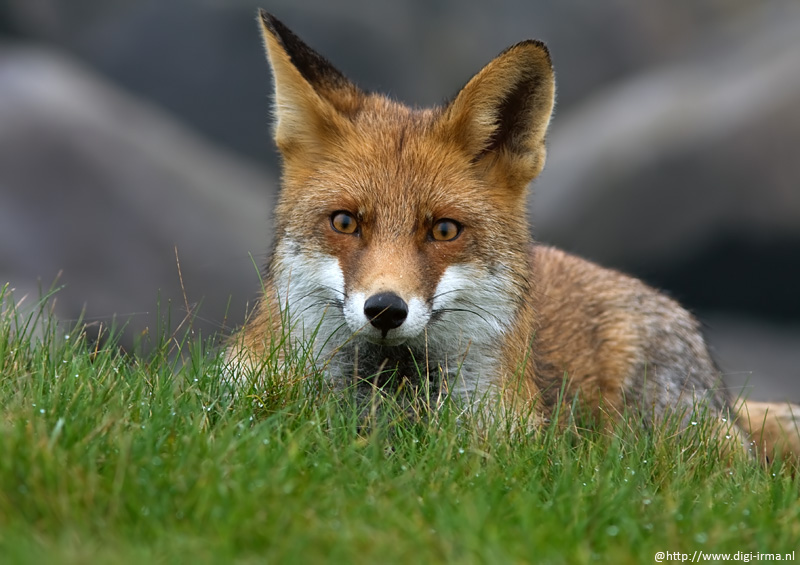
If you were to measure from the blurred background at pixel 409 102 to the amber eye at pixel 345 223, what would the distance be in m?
6.24

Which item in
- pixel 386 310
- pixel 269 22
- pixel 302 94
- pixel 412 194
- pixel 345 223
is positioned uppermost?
pixel 269 22

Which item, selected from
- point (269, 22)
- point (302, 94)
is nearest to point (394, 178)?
point (302, 94)

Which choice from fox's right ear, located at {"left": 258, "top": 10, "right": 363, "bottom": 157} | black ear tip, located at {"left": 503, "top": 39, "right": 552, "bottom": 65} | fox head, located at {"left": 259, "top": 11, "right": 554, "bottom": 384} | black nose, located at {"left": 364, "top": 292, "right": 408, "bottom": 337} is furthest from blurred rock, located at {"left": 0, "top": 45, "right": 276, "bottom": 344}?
black nose, located at {"left": 364, "top": 292, "right": 408, "bottom": 337}

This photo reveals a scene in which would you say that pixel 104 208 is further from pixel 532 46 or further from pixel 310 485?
pixel 310 485

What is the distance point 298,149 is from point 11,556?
3267mm

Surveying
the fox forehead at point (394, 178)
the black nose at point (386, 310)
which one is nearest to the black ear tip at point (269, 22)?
the fox forehead at point (394, 178)

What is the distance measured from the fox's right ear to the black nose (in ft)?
4.35

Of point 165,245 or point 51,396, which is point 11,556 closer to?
point 51,396

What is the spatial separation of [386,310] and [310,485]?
1.28 m

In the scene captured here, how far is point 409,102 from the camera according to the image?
12.5 metres

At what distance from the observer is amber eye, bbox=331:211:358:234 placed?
5.16 metres

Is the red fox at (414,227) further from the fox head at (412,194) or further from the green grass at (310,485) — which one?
the green grass at (310,485)

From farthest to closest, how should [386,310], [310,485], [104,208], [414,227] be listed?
[104,208], [414,227], [386,310], [310,485]

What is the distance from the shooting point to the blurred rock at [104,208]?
1302 cm
